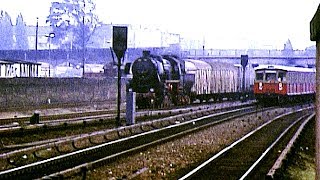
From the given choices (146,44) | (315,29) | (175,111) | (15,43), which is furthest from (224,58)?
(315,29)

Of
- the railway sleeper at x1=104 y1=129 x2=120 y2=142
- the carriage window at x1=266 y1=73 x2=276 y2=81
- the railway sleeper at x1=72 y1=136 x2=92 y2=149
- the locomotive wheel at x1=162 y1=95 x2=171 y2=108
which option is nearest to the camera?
the railway sleeper at x1=72 y1=136 x2=92 y2=149

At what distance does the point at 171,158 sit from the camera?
1483cm

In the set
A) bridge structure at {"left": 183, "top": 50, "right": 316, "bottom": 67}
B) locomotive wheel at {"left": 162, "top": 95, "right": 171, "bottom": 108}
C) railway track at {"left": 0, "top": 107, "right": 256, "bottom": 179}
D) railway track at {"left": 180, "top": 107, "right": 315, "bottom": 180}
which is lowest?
railway track at {"left": 180, "top": 107, "right": 315, "bottom": 180}

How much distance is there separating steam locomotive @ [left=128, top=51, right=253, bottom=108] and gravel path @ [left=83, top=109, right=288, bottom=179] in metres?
11.1

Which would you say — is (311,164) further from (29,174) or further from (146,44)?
(146,44)

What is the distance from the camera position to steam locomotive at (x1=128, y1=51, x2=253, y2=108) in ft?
111

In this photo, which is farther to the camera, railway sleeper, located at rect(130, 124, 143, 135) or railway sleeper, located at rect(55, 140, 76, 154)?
railway sleeper, located at rect(130, 124, 143, 135)

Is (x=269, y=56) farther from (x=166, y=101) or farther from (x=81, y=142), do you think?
(x=81, y=142)

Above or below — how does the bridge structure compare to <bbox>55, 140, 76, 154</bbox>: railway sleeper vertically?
above

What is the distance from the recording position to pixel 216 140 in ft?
64.0

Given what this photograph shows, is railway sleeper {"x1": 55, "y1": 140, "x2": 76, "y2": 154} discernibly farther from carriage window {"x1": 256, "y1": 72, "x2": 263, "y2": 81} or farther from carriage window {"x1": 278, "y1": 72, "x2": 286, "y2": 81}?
carriage window {"x1": 256, "y1": 72, "x2": 263, "y2": 81}

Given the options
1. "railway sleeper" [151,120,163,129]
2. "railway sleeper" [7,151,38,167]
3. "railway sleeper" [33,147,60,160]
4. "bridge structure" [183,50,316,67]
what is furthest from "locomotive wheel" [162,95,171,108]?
"bridge structure" [183,50,316,67]

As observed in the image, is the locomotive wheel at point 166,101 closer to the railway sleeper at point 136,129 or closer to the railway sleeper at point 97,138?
the railway sleeper at point 136,129

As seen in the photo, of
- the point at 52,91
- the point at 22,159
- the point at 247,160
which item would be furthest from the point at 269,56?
the point at 22,159
